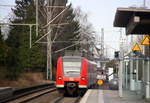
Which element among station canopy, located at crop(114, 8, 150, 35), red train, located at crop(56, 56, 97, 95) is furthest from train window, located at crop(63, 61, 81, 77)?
station canopy, located at crop(114, 8, 150, 35)

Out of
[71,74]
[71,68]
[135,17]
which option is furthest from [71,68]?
[135,17]

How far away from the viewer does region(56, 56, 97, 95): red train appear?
26.8 metres

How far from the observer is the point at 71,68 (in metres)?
27.1

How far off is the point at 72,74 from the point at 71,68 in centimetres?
43

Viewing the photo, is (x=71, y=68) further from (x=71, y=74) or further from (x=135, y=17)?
(x=135, y=17)

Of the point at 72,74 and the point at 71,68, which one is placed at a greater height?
the point at 71,68

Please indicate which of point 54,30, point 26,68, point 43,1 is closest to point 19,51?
point 26,68

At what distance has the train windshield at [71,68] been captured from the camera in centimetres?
2702

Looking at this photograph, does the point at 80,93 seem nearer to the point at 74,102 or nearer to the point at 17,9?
the point at 74,102

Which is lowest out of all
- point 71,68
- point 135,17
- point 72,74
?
point 72,74

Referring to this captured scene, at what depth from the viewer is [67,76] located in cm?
2691

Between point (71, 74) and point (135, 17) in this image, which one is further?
point (71, 74)

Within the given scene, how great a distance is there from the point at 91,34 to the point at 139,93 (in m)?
54.7

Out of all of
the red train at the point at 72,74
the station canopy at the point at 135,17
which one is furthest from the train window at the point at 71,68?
the station canopy at the point at 135,17
